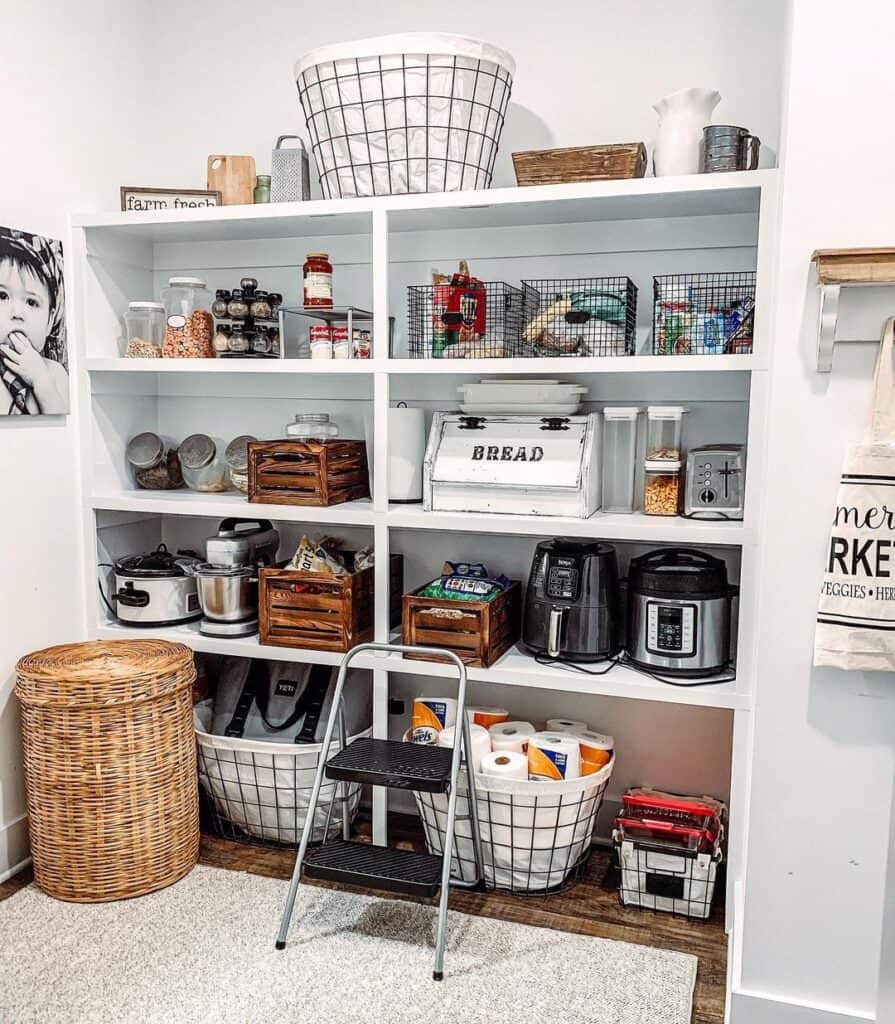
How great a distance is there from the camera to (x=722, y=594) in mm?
2451

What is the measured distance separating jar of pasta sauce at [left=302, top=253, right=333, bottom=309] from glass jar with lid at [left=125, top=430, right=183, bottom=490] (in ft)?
2.37

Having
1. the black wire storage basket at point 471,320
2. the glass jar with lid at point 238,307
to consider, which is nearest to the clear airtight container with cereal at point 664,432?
the black wire storage basket at point 471,320

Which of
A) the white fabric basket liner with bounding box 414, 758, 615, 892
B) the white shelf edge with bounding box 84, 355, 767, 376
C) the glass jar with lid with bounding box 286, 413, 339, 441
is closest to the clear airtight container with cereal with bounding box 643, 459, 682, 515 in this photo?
the white shelf edge with bounding box 84, 355, 767, 376

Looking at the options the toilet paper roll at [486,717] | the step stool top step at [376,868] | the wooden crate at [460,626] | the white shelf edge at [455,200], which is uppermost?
the white shelf edge at [455,200]

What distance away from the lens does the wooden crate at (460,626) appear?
8.39 ft

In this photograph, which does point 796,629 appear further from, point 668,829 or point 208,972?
point 208,972

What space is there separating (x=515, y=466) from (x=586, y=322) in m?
0.42

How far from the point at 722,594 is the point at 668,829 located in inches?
24.7

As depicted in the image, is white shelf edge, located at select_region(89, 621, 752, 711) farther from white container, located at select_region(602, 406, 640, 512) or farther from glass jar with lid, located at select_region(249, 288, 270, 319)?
glass jar with lid, located at select_region(249, 288, 270, 319)

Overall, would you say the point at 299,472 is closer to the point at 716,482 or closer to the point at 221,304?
the point at 221,304

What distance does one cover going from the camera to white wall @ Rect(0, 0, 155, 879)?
8.40ft

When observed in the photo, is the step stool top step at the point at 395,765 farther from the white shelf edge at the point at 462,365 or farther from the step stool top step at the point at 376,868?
the white shelf edge at the point at 462,365

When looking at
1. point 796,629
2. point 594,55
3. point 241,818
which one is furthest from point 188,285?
point 796,629

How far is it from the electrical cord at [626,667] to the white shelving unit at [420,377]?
29 millimetres
